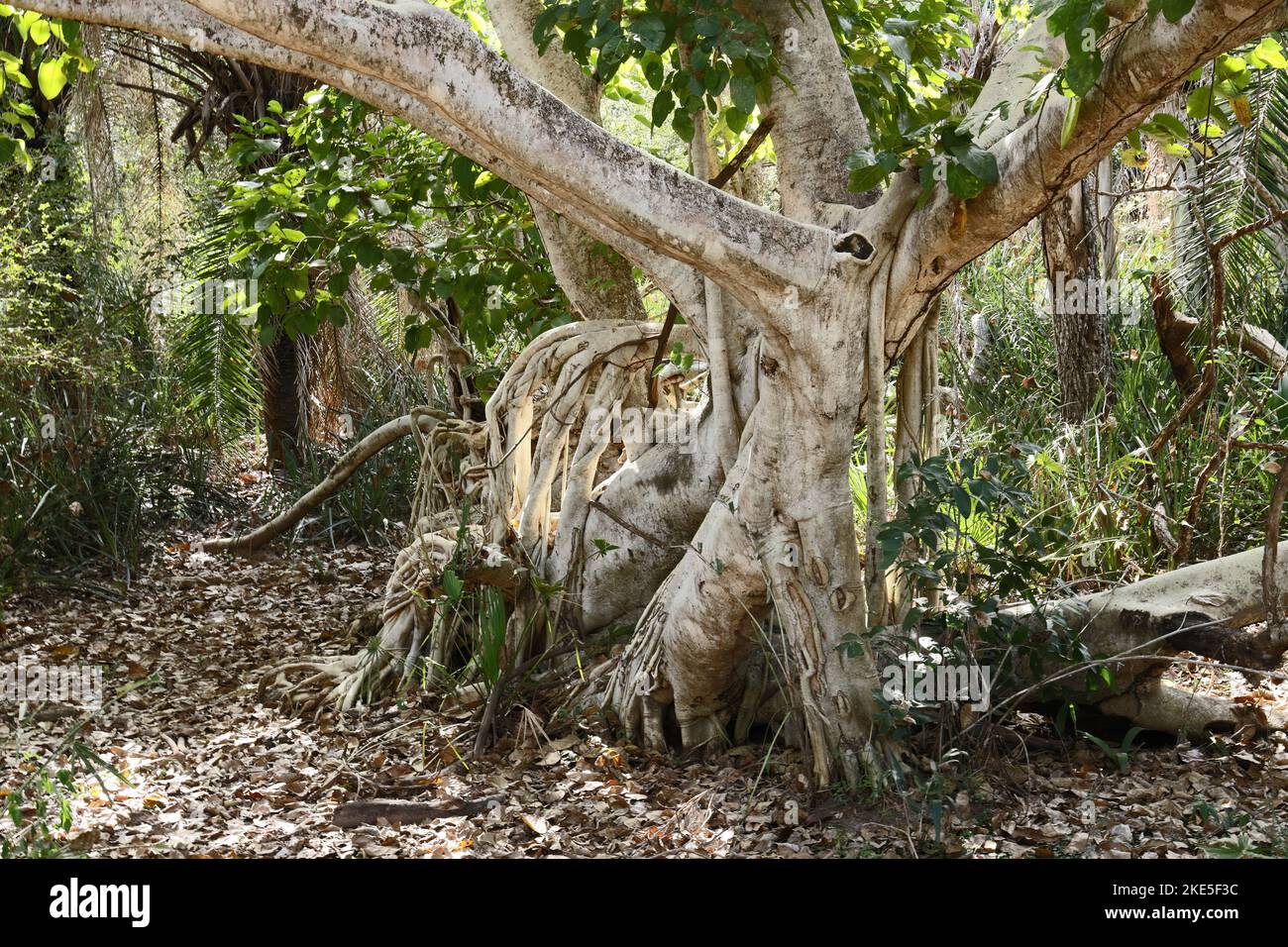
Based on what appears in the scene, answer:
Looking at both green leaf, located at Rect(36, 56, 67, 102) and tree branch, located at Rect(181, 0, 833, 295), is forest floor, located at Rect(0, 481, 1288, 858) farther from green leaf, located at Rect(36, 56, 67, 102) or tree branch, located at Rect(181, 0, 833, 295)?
green leaf, located at Rect(36, 56, 67, 102)

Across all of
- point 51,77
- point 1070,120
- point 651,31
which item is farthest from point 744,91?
point 51,77

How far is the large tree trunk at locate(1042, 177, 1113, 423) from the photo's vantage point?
5.93 meters

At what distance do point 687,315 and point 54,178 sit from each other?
16.9 feet

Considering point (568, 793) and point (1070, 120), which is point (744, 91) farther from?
point (568, 793)

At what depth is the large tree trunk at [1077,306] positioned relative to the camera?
5.93 m

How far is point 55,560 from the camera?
6426 mm

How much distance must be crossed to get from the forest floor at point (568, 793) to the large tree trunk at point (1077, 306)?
197cm

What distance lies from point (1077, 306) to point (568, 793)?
12.1 feet

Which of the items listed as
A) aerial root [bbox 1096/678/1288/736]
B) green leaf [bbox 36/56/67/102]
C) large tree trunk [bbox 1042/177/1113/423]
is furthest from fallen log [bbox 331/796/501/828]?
large tree trunk [bbox 1042/177/1113/423]

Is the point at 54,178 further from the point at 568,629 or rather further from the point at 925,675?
the point at 925,675

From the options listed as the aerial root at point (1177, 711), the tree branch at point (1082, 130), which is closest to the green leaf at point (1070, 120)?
the tree branch at point (1082, 130)

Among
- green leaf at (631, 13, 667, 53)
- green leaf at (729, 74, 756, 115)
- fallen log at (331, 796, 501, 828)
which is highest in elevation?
green leaf at (631, 13, 667, 53)

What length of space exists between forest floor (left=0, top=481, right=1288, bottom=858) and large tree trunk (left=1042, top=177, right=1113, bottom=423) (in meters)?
1.97

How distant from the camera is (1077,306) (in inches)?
235
